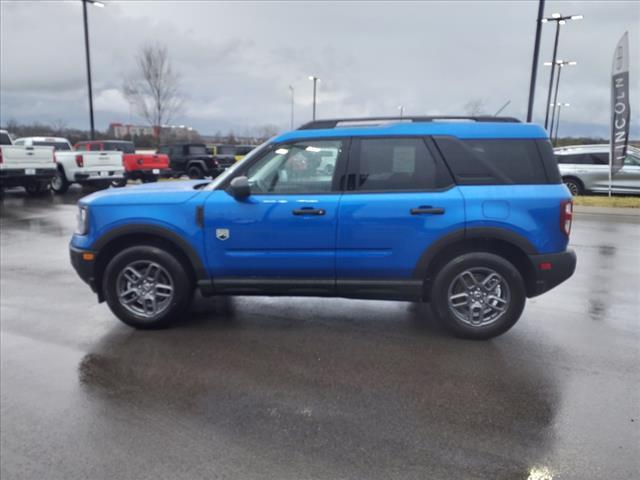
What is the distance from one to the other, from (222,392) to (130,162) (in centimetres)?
1655

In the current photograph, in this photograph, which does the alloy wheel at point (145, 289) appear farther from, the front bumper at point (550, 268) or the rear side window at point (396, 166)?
the front bumper at point (550, 268)

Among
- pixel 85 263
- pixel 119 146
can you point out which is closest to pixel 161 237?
pixel 85 263

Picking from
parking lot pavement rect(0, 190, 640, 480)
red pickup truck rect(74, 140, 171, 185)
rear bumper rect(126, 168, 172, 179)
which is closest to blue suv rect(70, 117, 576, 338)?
parking lot pavement rect(0, 190, 640, 480)

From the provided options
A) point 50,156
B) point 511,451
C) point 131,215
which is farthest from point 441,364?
point 50,156

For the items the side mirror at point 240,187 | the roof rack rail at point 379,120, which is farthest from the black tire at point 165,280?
the roof rack rail at point 379,120

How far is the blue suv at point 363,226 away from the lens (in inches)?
167

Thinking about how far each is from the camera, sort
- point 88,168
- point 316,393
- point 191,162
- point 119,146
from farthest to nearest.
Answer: point 191,162 → point 119,146 → point 88,168 → point 316,393

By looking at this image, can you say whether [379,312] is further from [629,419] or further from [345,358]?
[629,419]

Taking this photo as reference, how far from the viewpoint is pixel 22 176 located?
15.5 metres

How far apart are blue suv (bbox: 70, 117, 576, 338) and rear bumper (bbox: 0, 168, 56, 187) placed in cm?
1281

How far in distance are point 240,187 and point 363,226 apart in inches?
43.3

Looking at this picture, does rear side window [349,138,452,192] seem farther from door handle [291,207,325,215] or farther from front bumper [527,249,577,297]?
front bumper [527,249,577,297]

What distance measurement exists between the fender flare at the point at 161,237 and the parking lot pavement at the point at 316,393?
617 millimetres

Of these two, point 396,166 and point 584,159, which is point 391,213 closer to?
point 396,166
